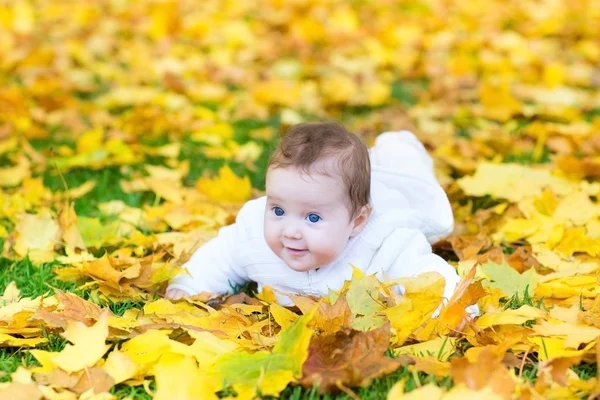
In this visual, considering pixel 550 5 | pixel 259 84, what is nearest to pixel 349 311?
pixel 259 84

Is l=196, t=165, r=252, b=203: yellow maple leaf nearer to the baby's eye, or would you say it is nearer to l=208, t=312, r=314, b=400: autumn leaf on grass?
the baby's eye

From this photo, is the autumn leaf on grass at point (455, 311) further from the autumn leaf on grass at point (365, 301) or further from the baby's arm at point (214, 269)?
the baby's arm at point (214, 269)

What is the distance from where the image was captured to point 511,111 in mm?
4309

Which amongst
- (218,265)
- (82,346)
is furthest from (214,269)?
(82,346)

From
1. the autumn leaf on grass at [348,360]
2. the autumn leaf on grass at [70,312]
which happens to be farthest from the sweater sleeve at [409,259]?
the autumn leaf on grass at [70,312]

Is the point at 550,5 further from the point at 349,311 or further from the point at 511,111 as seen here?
the point at 349,311

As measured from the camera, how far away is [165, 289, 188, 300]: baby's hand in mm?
2409

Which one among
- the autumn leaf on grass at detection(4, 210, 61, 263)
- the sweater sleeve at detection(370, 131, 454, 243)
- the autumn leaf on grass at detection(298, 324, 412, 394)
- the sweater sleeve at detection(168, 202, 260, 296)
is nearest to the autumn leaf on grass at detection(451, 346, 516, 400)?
the autumn leaf on grass at detection(298, 324, 412, 394)

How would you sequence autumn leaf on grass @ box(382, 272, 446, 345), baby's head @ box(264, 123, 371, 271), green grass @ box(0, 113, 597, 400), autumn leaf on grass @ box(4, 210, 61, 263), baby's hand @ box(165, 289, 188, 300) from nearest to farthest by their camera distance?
green grass @ box(0, 113, 597, 400), autumn leaf on grass @ box(382, 272, 446, 345), baby's head @ box(264, 123, 371, 271), baby's hand @ box(165, 289, 188, 300), autumn leaf on grass @ box(4, 210, 61, 263)

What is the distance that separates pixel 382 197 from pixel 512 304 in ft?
1.63

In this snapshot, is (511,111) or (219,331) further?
(511,111)

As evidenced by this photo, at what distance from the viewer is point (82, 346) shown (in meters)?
1.91

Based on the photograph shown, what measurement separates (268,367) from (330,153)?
2.04 feet

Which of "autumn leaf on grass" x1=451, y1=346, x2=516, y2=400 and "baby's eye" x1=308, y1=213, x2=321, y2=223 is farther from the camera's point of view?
"baby's eye" x1=308, y1=213, x2=321, y2=223
